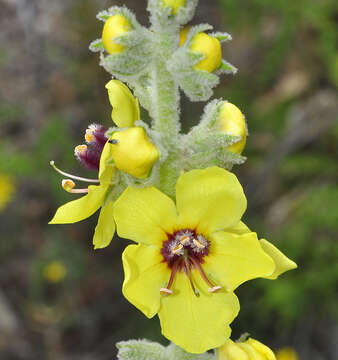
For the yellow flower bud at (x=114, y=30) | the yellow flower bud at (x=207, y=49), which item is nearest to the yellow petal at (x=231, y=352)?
the yellow flower bud at (x=207, y=49)

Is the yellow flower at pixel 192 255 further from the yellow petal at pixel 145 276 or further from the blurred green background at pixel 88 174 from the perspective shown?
the blurred green background at pixel 88 174

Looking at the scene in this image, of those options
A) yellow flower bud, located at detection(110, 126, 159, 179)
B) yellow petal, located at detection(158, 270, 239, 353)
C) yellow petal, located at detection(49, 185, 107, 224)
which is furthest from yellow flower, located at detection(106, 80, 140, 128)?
yellow petal, located at detection(158, 270, 239, 353)

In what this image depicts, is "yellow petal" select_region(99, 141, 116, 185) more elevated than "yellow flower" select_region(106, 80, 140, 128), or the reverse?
"yellow flower" select_region(106, 80, 140, 128)

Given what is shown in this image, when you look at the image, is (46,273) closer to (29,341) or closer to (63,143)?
(29,341)

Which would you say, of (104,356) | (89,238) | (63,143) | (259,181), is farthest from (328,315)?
(63,143)

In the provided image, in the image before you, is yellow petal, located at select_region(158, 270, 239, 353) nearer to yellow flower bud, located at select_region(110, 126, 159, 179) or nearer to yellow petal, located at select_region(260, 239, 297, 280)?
yellow petal, located at select_region(260, 239, 297, 280)

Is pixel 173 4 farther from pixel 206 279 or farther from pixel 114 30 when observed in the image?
pixel 206 279
